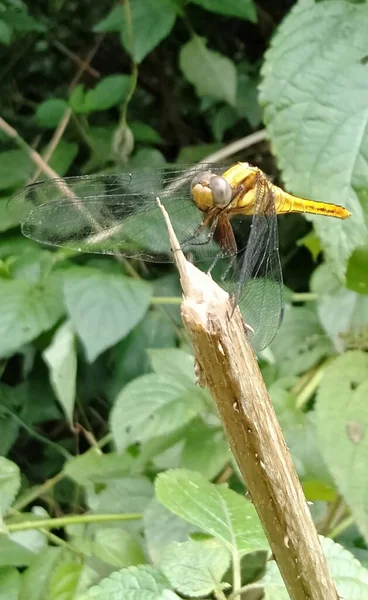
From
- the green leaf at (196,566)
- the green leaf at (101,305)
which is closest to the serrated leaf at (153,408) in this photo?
the green leaf at (101,305)

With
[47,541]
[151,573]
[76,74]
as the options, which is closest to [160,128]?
[76,74]

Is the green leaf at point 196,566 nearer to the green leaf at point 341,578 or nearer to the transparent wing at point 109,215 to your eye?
the green leaf at point 341,578

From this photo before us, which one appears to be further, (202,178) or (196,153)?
(196,153)

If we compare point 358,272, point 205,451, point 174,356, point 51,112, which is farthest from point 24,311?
point 51,112

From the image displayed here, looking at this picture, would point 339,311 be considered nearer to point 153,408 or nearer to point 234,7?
point 153,408

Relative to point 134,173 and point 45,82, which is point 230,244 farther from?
point 45,82
